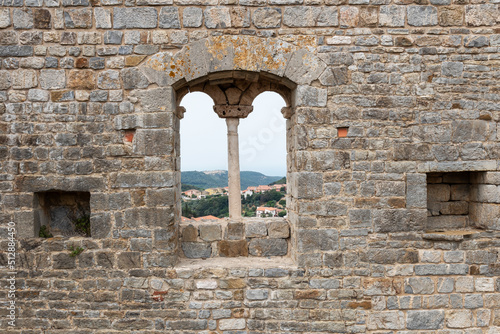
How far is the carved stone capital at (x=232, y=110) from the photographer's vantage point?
3875 mm

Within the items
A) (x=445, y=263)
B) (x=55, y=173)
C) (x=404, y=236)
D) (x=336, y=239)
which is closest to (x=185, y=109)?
(x=55, y=173)

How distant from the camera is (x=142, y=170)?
11.5ft

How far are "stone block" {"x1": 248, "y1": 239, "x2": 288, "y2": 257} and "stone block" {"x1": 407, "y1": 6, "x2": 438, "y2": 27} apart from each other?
3021 millimetres

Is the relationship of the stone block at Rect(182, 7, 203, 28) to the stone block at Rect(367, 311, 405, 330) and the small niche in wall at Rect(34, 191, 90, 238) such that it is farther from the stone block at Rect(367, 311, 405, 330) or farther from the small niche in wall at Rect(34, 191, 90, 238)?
the stone block at Rect(367, 311, 405, 330)

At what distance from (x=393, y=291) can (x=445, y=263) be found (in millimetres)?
697

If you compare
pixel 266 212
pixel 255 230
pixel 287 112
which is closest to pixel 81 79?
pixel 287 112

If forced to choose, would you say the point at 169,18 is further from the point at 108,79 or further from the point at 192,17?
the point at 108,79

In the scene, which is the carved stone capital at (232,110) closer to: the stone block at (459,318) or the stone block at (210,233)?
the stone block at (210,233)

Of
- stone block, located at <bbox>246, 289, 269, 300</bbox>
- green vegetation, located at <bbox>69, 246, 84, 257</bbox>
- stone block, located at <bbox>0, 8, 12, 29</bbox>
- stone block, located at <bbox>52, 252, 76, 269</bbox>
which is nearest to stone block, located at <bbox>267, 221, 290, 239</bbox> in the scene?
stone block, located at <bbox>246, 289, 269, 300</bbox>

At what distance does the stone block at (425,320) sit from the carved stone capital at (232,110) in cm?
305

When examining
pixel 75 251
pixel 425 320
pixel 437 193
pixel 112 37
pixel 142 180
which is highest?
pixel 112 37

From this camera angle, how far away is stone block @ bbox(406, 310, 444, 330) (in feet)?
11.6

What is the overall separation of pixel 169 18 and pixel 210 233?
8.41ft

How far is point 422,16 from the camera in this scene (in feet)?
11.6
